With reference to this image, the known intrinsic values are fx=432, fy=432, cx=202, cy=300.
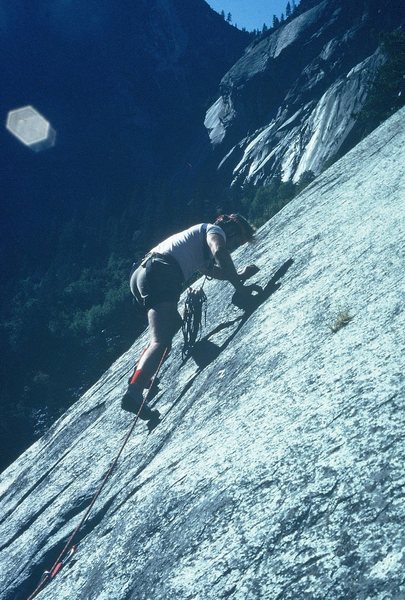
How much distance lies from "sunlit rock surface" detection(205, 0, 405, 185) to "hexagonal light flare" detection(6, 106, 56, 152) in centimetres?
3036

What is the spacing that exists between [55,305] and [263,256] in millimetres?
62836

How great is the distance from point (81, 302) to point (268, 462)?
65506mm

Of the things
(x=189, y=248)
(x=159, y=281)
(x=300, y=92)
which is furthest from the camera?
(x=300, y=92)

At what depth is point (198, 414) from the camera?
12.9ft

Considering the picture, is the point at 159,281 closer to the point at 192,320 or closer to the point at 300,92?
the point at 192,320

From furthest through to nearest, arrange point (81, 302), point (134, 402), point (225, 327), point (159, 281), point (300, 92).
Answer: point (81, 302) < point (300, 92) < point (225, 327) < point (159, 281) < point (134, 402)

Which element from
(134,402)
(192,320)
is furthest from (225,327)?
(134,402)

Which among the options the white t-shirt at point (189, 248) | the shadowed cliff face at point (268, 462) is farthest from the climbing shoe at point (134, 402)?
the white t-shirt at point (189, 248)

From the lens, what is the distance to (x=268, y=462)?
2.60m

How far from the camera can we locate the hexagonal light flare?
76688 millimetres

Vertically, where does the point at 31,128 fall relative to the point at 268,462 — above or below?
above

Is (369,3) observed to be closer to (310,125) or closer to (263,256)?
(310,125)

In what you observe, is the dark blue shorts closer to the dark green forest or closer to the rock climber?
the rock climber

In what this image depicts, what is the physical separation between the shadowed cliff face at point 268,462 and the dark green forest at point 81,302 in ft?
131
